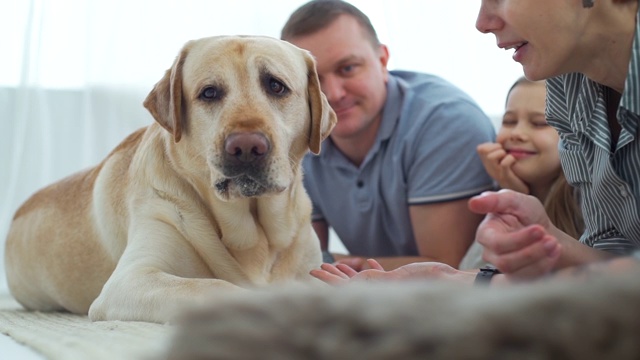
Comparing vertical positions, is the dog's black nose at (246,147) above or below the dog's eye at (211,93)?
below

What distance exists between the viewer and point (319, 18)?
2.74 m

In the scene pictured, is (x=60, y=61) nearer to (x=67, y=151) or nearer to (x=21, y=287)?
(x=67, y=151)

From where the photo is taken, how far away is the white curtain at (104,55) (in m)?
3.37

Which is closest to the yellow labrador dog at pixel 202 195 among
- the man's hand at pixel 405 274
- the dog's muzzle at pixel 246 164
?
the dog's muzzle at pixel 246 164

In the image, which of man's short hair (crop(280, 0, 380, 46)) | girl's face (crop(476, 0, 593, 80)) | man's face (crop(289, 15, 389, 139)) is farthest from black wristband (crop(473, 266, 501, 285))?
man's short hair (crop(280, 0, 380, 46))

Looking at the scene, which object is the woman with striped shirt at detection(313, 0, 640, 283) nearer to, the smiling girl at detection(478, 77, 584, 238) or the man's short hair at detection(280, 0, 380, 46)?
the smiling girl at detection(478, 77, 584, 238)

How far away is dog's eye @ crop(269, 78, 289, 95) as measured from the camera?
1766 millimetres

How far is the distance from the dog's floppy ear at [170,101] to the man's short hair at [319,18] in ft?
3.18

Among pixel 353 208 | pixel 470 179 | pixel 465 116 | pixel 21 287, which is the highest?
pixel 465 116

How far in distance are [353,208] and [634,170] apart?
139 centimetres

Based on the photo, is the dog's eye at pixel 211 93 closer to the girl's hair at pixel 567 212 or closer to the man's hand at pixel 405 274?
the man's hand at pixel 405 274

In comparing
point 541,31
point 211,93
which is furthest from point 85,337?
Answer: point 541,31

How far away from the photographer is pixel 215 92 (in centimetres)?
173

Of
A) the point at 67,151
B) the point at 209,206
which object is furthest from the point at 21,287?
the point at 67,151
